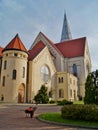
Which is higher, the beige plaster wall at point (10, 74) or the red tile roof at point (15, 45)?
the red tile roof at point (15, 45)

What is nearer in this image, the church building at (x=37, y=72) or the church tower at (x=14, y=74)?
the church tower at (x=14, y=74)

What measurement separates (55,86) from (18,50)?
15.9 metres

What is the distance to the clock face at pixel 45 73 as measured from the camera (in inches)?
1582

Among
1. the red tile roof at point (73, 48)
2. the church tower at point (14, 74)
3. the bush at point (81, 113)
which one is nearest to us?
the bush at point (81, 113)

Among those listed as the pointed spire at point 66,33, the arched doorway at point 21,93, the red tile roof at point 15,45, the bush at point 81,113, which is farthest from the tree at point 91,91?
the pointed spire at point 66,33

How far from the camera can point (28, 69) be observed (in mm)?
37062

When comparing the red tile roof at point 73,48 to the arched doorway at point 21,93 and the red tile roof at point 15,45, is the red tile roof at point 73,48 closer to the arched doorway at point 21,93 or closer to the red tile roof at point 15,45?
the red tile roof at point 15,45

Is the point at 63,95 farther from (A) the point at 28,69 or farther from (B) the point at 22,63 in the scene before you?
(B) the point at 22,63

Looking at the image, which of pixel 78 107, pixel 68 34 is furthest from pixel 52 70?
pixel 68 34

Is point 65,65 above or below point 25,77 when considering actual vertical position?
above

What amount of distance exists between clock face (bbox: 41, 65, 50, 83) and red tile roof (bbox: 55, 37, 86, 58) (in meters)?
17.0

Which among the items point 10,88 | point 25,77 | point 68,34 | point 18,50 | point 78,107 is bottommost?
point 78,107

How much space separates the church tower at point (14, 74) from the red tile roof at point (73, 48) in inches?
1002

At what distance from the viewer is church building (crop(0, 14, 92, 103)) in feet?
109
